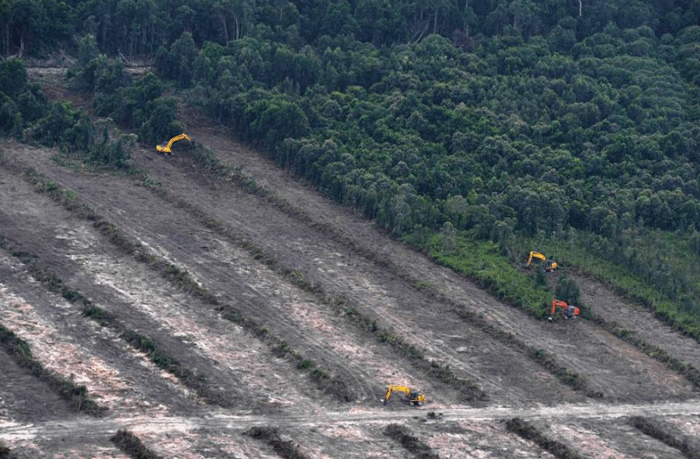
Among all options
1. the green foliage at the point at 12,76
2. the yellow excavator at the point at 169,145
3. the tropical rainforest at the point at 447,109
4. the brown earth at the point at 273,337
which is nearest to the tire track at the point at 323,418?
the brown earth at the point at 273,337

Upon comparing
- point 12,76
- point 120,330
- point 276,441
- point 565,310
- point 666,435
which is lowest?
point 276,441

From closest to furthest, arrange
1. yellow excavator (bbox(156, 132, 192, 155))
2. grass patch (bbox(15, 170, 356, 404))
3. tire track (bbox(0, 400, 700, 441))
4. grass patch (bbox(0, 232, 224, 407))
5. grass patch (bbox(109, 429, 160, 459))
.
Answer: grass patch (bbox(109, 429, 160, 459))
tire track (bbox(0, 400, 700, 441))
grass patch (bbox(0, 232, 224, 407))
grass patch (bbox(15, 170, 356, 404))
yellow excavator (bbox(156, 132, 192, 155))

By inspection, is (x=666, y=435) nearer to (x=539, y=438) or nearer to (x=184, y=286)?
(x=539, y=438)

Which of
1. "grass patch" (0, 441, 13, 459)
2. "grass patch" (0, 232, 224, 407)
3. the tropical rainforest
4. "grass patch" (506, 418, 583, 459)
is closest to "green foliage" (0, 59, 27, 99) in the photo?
the tropical rainforest

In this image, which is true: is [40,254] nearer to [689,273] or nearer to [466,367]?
[466,367]

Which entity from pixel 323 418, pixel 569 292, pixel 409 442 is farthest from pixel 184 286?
pixel 569 292

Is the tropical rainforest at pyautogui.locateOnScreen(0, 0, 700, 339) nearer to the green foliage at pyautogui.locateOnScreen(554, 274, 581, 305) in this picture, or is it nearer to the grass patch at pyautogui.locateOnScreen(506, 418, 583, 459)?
the green foliage at pyautogui.locateOnScreen(554, 274, 581, 305)
